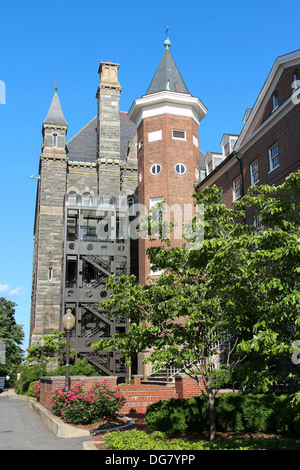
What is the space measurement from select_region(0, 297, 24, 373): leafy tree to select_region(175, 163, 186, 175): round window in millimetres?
35899

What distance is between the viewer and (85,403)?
1395cm

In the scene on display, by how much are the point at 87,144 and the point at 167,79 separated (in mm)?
12722

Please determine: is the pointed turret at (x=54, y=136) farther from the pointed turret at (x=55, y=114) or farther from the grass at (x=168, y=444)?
the grass at (x=168, y=444)

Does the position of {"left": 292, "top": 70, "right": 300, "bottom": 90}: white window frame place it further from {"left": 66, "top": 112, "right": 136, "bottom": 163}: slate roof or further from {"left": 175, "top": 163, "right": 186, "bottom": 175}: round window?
{"left": 66, "top": 112, "right": 136, "bottom": 163}: slate roof

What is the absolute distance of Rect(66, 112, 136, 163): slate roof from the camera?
131ft

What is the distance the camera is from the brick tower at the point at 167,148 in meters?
28.2

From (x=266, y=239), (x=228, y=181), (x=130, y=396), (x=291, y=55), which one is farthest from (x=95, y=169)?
(x=266, y=239)

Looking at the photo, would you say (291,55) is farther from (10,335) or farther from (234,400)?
(10,335)

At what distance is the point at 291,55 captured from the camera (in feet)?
68.5

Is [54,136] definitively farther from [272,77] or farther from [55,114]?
[272,77]

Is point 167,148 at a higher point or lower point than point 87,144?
lower

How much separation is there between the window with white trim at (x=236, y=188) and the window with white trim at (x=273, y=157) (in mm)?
3295

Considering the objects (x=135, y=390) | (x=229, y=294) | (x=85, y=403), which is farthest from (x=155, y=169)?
(x=229, y=294)
